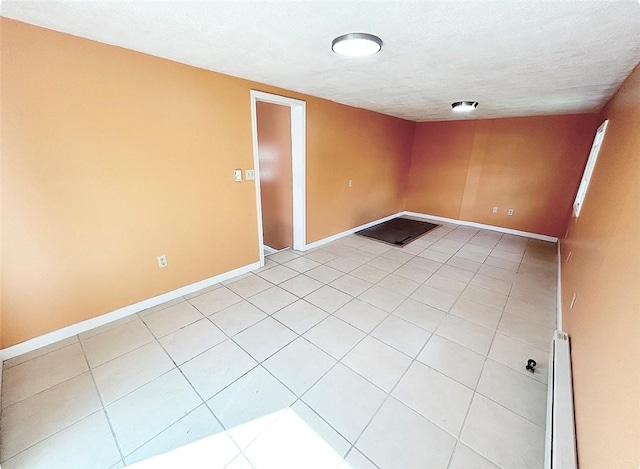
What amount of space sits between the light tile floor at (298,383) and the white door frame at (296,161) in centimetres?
109

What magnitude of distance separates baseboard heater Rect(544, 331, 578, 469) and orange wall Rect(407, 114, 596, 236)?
12.8ft

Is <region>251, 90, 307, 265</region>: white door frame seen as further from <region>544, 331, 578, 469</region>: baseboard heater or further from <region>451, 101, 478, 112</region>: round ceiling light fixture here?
<region>544, 331, 578, 469</region>: baseboard heater

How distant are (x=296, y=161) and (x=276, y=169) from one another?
18.1 inches

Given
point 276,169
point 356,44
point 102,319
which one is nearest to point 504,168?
point 276,169

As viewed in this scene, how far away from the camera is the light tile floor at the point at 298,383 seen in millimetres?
1318

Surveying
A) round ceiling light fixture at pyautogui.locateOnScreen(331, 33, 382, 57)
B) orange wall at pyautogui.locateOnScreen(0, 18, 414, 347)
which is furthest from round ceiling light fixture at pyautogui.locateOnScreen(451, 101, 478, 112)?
round ceiling light fixture at pyautogui.locateOnScreen(331, 33, 382, 57)

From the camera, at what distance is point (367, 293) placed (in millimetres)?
2775

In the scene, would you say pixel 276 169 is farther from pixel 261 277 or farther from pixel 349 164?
pixel 261 277

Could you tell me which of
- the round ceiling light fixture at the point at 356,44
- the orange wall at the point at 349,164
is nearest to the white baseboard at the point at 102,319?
the orange wall at the point at 349,164

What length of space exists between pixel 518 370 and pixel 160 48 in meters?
3.55

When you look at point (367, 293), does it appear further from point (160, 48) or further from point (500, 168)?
point (500, 168)

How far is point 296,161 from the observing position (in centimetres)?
349

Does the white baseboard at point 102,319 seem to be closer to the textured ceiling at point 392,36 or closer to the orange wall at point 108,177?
the orange wall at point 108,177

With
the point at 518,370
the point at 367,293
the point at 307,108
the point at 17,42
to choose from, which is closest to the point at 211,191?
the point at 17,42
